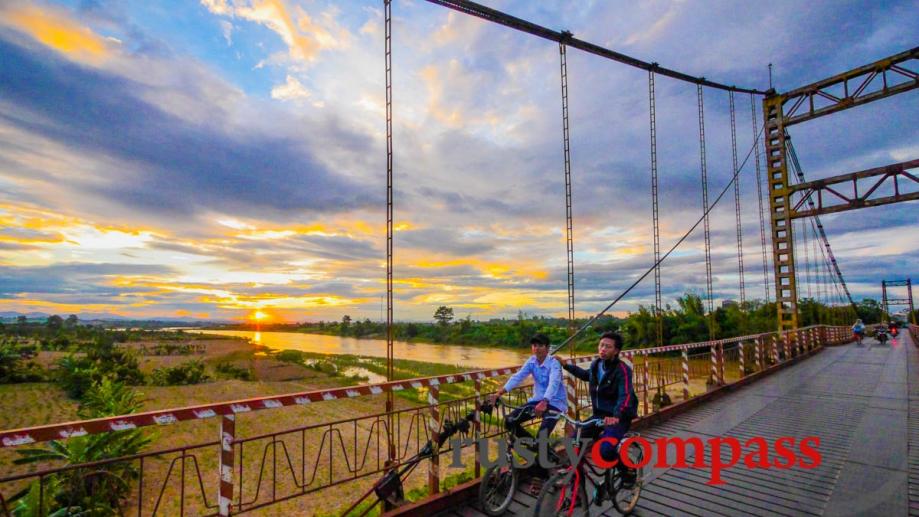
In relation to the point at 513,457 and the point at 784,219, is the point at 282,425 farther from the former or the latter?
the point at 784,219

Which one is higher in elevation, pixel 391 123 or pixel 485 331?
pixel 391 123

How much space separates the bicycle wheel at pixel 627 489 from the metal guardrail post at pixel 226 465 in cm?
297

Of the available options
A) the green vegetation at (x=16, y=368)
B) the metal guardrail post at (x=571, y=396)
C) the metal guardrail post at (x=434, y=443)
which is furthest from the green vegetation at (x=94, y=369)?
the metal guardrail post at (x=571, y=396)

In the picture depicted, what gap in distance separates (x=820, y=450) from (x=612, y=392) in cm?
371

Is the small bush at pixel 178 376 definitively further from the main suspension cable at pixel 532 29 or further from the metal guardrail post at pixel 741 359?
the metal guardrail post at pixel 741 359

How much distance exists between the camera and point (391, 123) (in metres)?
5.30

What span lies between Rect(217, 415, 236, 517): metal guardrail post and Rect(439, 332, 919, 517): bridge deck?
1.73 metres

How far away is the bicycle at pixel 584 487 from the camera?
318cm

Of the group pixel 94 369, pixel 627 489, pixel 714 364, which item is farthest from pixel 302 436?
pixel 94 369

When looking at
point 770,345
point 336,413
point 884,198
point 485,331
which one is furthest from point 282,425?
point 485,331

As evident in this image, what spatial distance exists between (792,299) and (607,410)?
16.4 m


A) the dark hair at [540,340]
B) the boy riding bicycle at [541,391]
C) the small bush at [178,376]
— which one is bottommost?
the small bush at [178,376]

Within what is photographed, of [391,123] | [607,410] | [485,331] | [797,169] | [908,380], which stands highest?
[797,169]

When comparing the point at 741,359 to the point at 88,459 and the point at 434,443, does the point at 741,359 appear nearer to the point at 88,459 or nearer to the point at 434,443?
the point at 434,443
